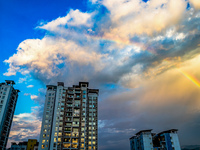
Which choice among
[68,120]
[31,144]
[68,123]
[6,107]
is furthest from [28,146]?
[68,120]

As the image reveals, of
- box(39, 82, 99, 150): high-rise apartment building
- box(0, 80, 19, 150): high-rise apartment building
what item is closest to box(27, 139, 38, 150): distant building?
box(0, 80, 19, 150): high-rise apartment building

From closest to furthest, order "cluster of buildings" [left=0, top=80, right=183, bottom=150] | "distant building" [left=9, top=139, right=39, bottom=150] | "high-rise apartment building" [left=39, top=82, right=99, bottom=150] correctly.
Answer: "cluster of buildings" [left=0, top=80, right=183, bottom=150] < "high-rise apartment building" [left=39, top=82, right=99, bottom=150] < "distant building" [left=9, top=139, right=39, bottom=150]

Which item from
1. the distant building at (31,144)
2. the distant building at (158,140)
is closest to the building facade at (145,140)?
the distant building at (158,140)

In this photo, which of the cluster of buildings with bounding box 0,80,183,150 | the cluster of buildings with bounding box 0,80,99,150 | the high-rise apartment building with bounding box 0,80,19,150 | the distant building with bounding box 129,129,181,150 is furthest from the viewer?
the high-rise apartment building with bounding box 0,80,19,150

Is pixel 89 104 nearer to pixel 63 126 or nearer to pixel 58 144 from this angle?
pixel 63 126

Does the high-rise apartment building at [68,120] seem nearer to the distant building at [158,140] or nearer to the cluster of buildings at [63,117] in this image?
the cluster of buildings at [63,117]

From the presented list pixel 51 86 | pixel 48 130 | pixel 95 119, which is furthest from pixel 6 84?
pixel 95 119

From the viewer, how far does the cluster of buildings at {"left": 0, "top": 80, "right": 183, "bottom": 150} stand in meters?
88.5

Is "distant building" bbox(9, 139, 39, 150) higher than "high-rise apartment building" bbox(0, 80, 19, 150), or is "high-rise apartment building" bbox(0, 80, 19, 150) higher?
"high-rise apartment building" bbox(0, 80, 19, 150)

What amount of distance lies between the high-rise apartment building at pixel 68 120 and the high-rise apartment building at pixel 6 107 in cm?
2640

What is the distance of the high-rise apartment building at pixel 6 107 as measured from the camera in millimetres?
98375

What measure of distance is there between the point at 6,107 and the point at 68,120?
1755 inches

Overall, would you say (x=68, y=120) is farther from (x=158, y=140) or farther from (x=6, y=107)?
(x=158, y=140)

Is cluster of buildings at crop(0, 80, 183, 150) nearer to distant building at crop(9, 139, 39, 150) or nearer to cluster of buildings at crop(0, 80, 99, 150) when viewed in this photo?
cluster of buildings at crop(0, 80, 99, 150)
